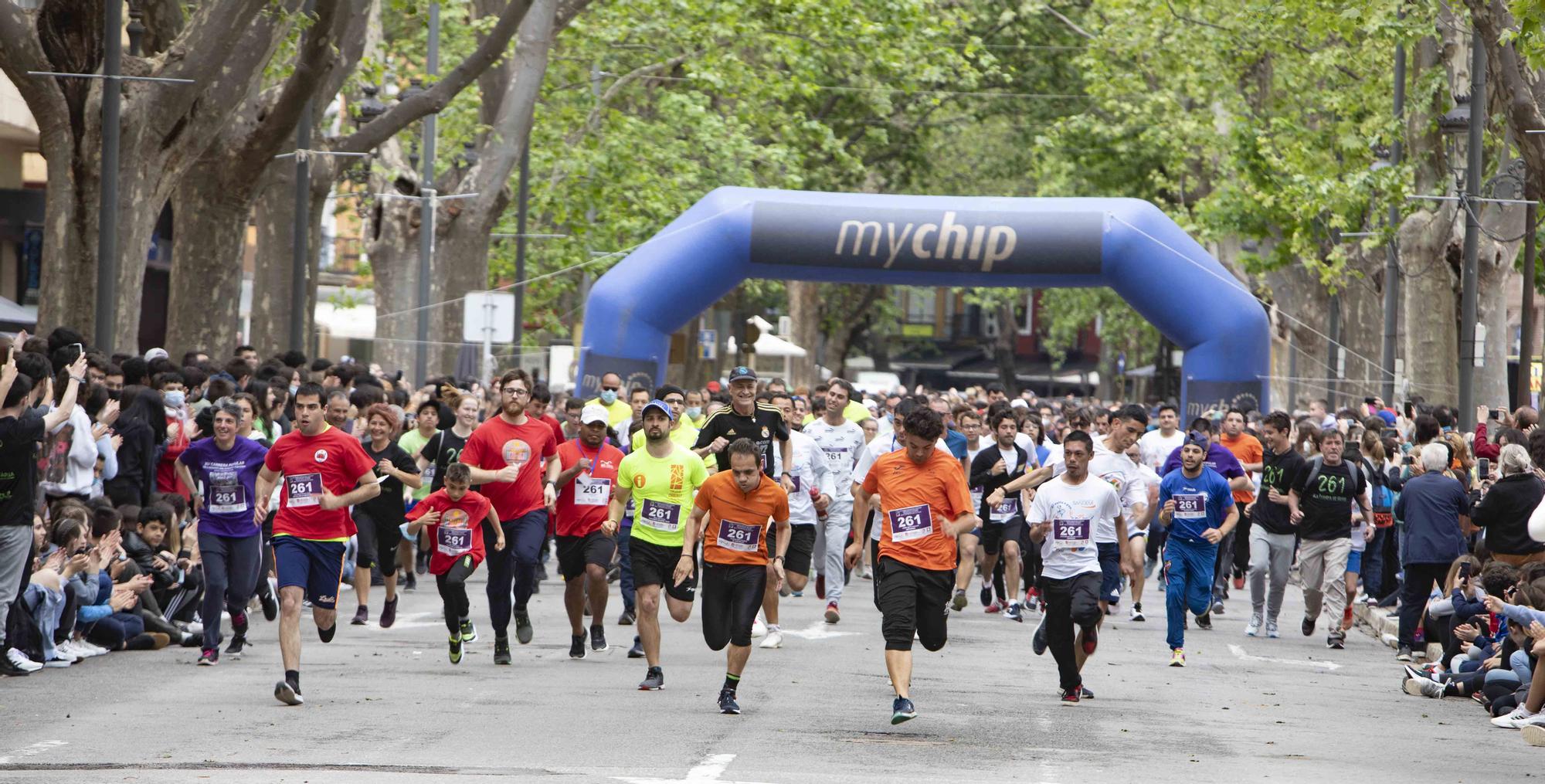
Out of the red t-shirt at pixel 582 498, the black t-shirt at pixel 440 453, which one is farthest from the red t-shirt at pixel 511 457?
the black t-shirt at pixel 440 453

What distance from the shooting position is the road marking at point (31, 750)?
9.39 meters

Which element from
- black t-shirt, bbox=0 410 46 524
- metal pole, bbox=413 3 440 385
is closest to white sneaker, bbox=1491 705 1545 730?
black t-shirt, bbox=0 410 46 524

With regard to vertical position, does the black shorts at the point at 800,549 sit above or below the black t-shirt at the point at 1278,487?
below

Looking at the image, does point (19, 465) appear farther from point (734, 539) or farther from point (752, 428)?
point (752, 428)

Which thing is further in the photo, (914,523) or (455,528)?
(455,528)

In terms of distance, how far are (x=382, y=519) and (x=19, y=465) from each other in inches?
190

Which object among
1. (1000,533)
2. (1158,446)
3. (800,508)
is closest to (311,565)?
(800,508)

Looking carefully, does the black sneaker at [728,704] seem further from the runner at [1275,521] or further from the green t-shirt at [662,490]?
the runner at [1275,521]

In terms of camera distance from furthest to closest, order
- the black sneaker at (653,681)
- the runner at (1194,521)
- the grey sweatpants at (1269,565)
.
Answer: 1. the grey sweatpants at (1269,565)
2. the runner at (1194,521)
3. the black sneaker at (653,681)

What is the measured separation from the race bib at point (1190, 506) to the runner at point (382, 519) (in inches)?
215

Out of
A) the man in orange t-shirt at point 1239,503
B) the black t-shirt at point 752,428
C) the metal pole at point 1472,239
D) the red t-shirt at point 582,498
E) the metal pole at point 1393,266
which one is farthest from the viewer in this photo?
the metal pole at point 1393,266

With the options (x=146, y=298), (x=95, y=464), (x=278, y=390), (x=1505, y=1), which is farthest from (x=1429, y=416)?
(x=146, y=298)

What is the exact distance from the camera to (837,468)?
728 inches

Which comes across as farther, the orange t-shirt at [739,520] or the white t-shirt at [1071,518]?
the white t-shirt at [1071,518]
